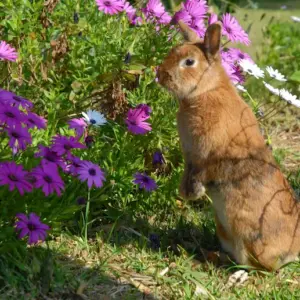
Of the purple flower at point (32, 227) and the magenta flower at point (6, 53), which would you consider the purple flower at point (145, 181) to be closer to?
the purple flower at point (32, 227)

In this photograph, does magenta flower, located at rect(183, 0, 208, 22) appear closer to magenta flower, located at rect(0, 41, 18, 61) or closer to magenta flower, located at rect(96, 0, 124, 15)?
magenta flower, located at rect(96, 0, 124, 15)

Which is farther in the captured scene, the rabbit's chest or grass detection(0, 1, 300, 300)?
the rabbit's chest

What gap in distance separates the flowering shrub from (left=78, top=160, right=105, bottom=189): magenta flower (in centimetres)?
28

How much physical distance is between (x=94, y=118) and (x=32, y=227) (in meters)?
0.90

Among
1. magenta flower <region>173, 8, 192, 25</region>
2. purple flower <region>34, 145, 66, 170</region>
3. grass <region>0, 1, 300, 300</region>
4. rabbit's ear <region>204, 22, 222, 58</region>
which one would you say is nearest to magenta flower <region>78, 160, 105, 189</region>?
purple flower <region>34, 145, 66, 170</region>

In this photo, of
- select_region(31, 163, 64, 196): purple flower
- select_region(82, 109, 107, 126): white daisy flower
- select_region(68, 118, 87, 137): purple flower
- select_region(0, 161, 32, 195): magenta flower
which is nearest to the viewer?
select_region(0, 161, 32, 195): magenta flower

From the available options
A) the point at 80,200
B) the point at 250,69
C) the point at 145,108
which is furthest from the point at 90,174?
the point at 250,69

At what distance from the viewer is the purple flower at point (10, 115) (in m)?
3.11

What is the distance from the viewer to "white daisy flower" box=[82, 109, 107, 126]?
3898mm

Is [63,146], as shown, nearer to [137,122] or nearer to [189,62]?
[137,122]

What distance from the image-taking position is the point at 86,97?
13.9ft

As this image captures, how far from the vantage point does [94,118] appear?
3.97 m

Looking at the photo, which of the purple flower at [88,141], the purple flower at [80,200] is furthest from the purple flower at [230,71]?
the purple flower at [80,200]

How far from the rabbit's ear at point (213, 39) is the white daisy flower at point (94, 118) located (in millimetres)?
695
